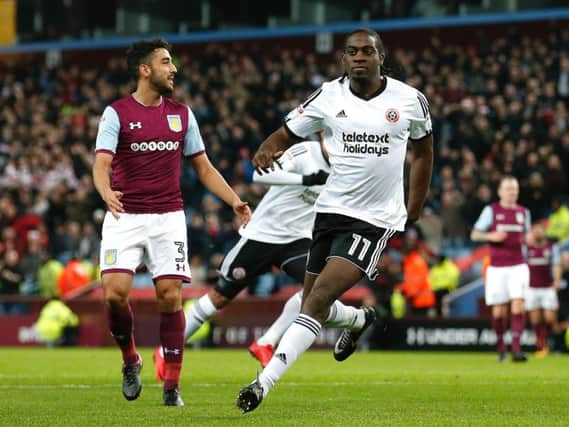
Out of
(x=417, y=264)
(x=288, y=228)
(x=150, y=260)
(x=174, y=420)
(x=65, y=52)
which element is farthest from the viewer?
(x=65, y=52)

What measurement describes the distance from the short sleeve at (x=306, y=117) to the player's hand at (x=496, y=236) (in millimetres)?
8393

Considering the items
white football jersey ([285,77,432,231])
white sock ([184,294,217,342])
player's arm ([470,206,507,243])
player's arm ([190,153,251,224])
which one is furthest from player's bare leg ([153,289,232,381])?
player's arm ([470,206,507,243])

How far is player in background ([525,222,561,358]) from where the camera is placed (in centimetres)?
2075

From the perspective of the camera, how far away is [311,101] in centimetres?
913

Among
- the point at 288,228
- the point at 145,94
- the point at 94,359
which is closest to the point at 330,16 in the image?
the point at 94,359

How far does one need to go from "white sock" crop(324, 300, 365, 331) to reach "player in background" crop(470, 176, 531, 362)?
685 centimetres

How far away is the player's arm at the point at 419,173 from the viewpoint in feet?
30.6

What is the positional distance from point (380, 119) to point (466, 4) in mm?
23921

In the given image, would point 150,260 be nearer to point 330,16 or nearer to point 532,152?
point 532,152

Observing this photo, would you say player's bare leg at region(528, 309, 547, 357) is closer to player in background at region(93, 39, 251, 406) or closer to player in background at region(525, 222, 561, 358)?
player in background at region(525, 222, 561, 358)

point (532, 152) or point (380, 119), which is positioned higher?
point (380, 119)

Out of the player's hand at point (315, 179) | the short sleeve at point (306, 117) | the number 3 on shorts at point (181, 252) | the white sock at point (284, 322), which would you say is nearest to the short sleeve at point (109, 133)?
the number 3 on shorts at point (181, 252)

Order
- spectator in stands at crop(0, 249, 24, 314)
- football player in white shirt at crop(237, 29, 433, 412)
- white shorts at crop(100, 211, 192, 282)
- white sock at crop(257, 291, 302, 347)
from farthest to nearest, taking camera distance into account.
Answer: spectator in stands at crop(0, 249, 24, 314), white sock at crop(257, 291, 302, 347), white shorts at crop(100, 211, 192, 282), football player in white shirt at crop(237, 29, 433, 412)

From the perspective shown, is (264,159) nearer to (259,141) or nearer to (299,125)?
(299,125)
